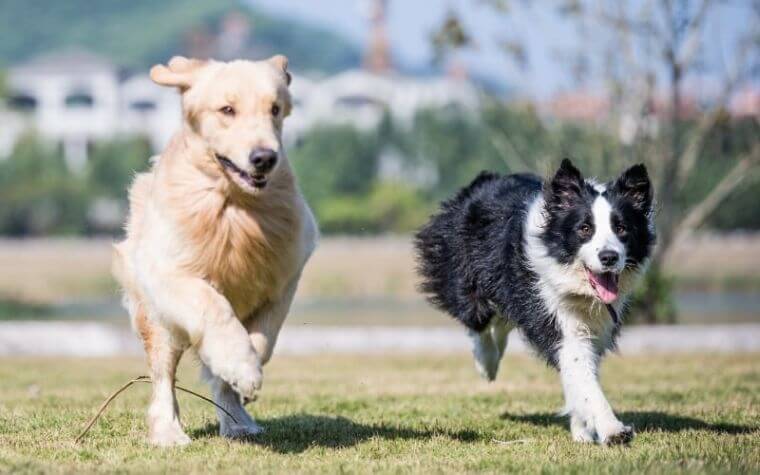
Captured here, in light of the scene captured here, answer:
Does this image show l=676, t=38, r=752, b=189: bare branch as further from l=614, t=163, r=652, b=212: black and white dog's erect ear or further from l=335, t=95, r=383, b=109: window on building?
→ l=335, t=95, r=383, b=109: window on building

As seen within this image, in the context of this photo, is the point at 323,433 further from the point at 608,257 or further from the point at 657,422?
the point at 657,422

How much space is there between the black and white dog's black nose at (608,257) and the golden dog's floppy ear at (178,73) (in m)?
2.64

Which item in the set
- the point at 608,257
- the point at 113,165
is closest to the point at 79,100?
the point at 113,165

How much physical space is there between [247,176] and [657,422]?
383 centimetres

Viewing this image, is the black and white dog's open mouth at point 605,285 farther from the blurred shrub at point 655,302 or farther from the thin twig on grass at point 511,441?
the blurred shrub at point 655,302

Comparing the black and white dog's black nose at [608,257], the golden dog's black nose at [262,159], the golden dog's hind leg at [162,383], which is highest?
the golden dog's black nose at [262,159]

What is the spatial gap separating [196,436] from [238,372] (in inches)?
66.0

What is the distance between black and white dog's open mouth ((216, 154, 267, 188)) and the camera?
5.92 meters

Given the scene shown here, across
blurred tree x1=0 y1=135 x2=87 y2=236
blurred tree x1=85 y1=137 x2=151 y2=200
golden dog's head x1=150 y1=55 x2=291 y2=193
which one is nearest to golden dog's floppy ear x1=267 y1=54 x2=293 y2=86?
golden dog's head x1=150 y1=55 x2=291 y2=193

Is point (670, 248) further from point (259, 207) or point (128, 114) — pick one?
point (128, 114)

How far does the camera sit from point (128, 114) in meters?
113

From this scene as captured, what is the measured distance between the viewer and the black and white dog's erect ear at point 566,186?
23.8 ft

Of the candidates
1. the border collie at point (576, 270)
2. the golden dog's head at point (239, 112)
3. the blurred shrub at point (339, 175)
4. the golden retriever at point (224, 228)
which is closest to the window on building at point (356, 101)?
the blurred shrub at point (339, 175)

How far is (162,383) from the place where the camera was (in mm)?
6883
